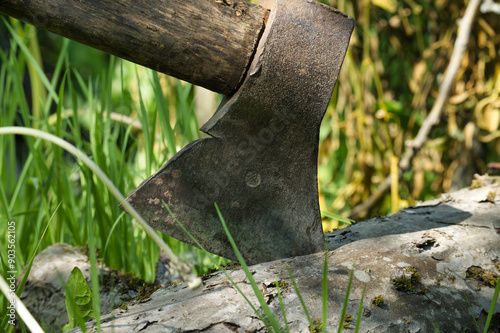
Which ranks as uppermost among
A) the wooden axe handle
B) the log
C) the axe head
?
the wooden axe handle

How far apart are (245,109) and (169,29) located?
0.24 m

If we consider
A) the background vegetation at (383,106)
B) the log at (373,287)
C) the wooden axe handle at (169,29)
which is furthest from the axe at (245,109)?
the background vegetation at (383,106)

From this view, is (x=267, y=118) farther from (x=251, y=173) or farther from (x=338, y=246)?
(x=338, y=246)

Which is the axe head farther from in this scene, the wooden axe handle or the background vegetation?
the background vegetation

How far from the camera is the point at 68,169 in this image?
4.86 feet

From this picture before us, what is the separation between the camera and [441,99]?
2262mm

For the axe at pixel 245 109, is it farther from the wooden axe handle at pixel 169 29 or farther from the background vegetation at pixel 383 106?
the background vegetation at pixel 383 106

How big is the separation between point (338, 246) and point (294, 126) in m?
0.32

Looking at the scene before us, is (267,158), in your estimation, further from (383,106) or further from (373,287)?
(383,106)

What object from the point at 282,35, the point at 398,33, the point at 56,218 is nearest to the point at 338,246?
the point at 282,35

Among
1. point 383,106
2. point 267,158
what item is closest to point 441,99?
point 383,106

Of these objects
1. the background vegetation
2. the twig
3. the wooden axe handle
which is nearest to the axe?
the wooden axe handle

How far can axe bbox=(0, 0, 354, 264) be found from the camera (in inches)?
35.4

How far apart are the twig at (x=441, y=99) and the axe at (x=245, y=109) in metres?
1.46
